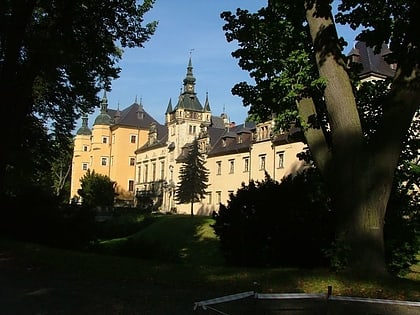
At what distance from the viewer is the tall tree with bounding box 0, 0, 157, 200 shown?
19.0 meters

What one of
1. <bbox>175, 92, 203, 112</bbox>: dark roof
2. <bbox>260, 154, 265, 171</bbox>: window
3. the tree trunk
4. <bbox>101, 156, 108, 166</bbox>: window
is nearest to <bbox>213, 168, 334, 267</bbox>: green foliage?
the tree trunk

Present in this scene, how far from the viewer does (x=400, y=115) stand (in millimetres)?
9414

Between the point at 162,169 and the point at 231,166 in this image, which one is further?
the point at 162,169

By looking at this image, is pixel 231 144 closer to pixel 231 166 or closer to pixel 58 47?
pixel 231 166

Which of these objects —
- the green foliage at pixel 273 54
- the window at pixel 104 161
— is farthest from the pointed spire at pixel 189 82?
the green foliage at pixel 273 54

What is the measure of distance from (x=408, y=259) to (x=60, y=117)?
63.3ft

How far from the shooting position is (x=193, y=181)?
220 ft

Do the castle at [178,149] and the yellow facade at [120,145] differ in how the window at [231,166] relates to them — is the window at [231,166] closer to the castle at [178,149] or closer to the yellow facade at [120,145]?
the castle at [178,149]

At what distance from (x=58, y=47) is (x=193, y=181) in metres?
49.1

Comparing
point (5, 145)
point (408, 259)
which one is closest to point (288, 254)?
point (408, 259)

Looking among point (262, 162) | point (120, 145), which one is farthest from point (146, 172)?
point (262, 162)

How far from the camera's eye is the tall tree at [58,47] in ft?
62.4

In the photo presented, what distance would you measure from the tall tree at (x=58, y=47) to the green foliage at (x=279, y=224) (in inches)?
339

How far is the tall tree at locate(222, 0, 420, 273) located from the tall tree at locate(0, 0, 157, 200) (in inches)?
357
